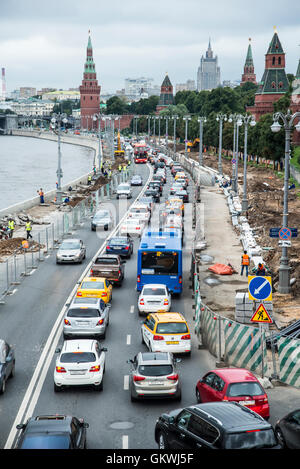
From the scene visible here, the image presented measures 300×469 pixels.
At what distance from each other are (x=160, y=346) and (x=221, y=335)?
6.50ft

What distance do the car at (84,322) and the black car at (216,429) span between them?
9281mm

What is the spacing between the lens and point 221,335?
22.1 m

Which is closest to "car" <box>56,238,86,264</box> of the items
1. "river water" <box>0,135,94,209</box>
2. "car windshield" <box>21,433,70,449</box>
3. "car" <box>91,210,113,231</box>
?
"car" <box>91,210,113,231</box>

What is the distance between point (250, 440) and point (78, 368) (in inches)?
290

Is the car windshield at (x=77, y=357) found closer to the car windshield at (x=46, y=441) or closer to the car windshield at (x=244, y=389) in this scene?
the car windshield at (x=244, y=389)

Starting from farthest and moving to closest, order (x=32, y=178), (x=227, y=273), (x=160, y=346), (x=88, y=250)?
1. (x=32, y=178)
2. (x=88, y=250)
3. (x=227, y=273)
4. (x=160, y=346)

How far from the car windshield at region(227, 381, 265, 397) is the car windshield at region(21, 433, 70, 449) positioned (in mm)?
4750

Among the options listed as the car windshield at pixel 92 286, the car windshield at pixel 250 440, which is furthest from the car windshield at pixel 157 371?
the car windshield at pixel 92 286

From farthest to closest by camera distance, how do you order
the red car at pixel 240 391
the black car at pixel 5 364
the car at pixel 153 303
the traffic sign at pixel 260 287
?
the car at pixel 153 303, the traffic sign at pixel 260 287, the black car at pixel 5 364, the red car at pixel 240 391

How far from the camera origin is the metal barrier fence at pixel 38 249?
108 ft

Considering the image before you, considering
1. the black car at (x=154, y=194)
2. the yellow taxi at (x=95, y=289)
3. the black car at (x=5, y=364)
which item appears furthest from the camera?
the black car at (x=154, y=194)
